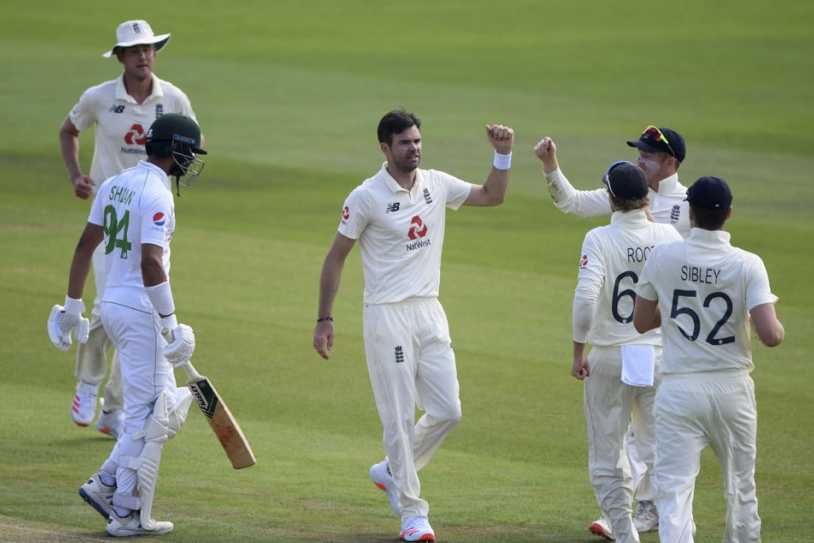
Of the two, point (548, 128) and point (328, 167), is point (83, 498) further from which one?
point (548, 128)

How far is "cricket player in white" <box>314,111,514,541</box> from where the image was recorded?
7.94 metres

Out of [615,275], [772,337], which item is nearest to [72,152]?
[615,275]

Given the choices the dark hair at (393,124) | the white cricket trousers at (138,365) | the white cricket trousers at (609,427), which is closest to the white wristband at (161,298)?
the white cricket trousers at (138,365)

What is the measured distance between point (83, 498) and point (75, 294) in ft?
4.12

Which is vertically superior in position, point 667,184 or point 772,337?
point 667,184

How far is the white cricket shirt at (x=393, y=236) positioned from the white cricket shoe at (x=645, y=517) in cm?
183

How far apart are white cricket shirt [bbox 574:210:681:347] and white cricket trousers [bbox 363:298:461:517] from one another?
3.10 feet

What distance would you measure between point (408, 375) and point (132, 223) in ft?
5.86

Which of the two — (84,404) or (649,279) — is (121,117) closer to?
(84,404)

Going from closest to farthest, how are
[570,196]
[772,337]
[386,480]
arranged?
[772,337] → [386,480] → [570,196]

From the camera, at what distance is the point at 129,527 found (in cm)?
767

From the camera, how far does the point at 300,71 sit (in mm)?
32000

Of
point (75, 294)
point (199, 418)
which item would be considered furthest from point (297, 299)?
point (75, 294)

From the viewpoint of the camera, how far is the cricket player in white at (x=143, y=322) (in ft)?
25.1
